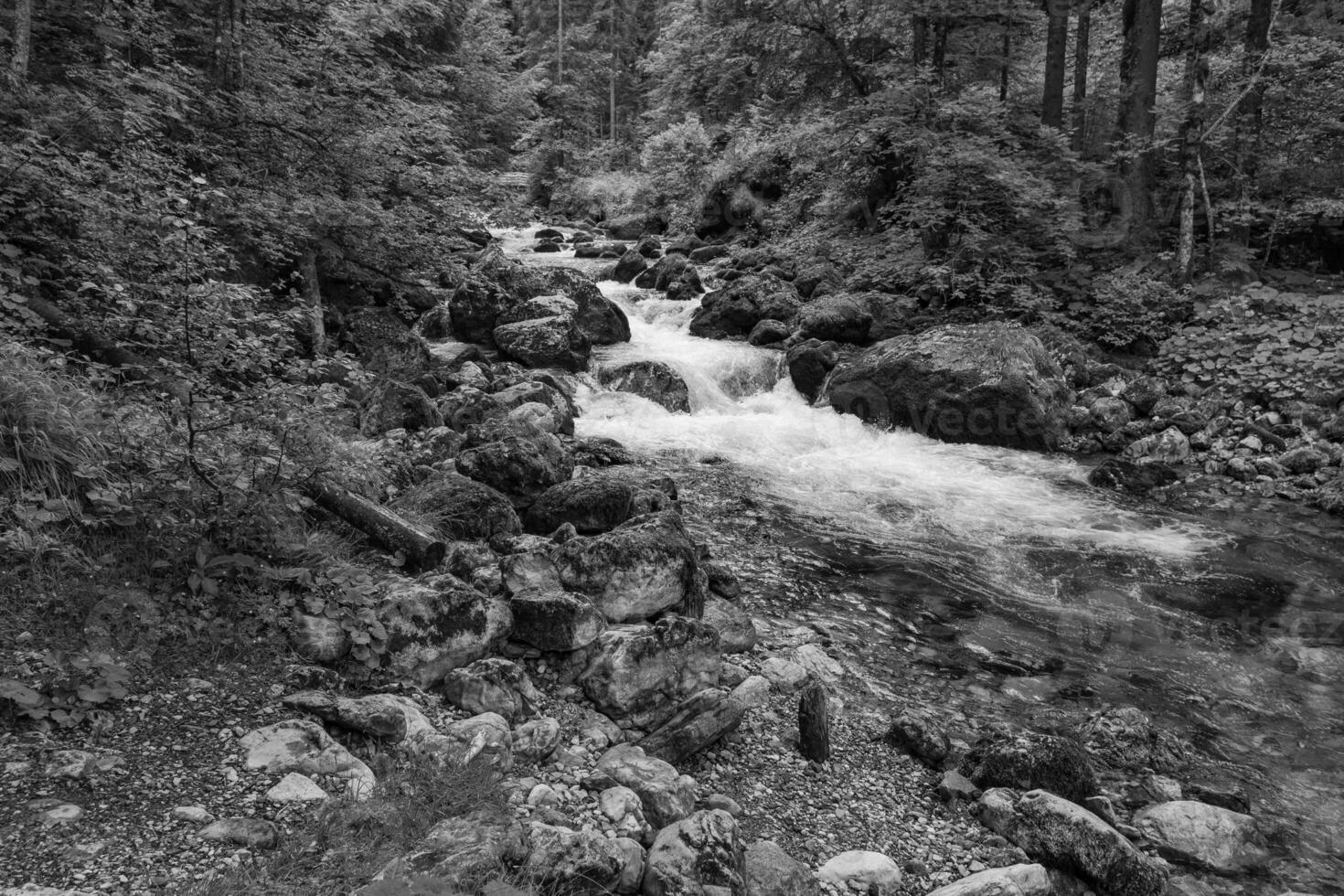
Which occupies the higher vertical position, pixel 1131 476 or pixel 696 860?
pixel 1131 476

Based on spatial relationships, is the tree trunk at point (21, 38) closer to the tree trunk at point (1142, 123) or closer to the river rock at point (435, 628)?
the river rock at point (435, 628)

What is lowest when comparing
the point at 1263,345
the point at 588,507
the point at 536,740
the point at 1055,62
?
the point at 536,740

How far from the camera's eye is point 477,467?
283 inches

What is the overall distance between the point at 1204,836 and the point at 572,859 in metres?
3.67

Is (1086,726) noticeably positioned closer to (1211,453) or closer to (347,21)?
(1211,453)

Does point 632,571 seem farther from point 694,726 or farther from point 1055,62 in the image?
point 1055,62

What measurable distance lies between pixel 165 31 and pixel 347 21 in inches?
81.3

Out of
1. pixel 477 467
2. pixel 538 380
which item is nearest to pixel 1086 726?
pixel 477 467

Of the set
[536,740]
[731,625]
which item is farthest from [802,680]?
[536,740]

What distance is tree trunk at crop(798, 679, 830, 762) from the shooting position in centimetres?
450

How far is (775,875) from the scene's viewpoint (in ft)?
11.0

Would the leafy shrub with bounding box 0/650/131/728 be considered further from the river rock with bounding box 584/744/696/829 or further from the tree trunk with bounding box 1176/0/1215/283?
the tree trunk with bounding box 1176/0/1215/283

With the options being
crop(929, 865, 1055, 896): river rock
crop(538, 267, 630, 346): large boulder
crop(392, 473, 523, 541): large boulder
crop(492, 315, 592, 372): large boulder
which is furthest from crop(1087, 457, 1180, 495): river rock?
crop(538, 267, 630, 346): large boulder

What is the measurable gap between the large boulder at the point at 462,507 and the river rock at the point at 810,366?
8.35 m
